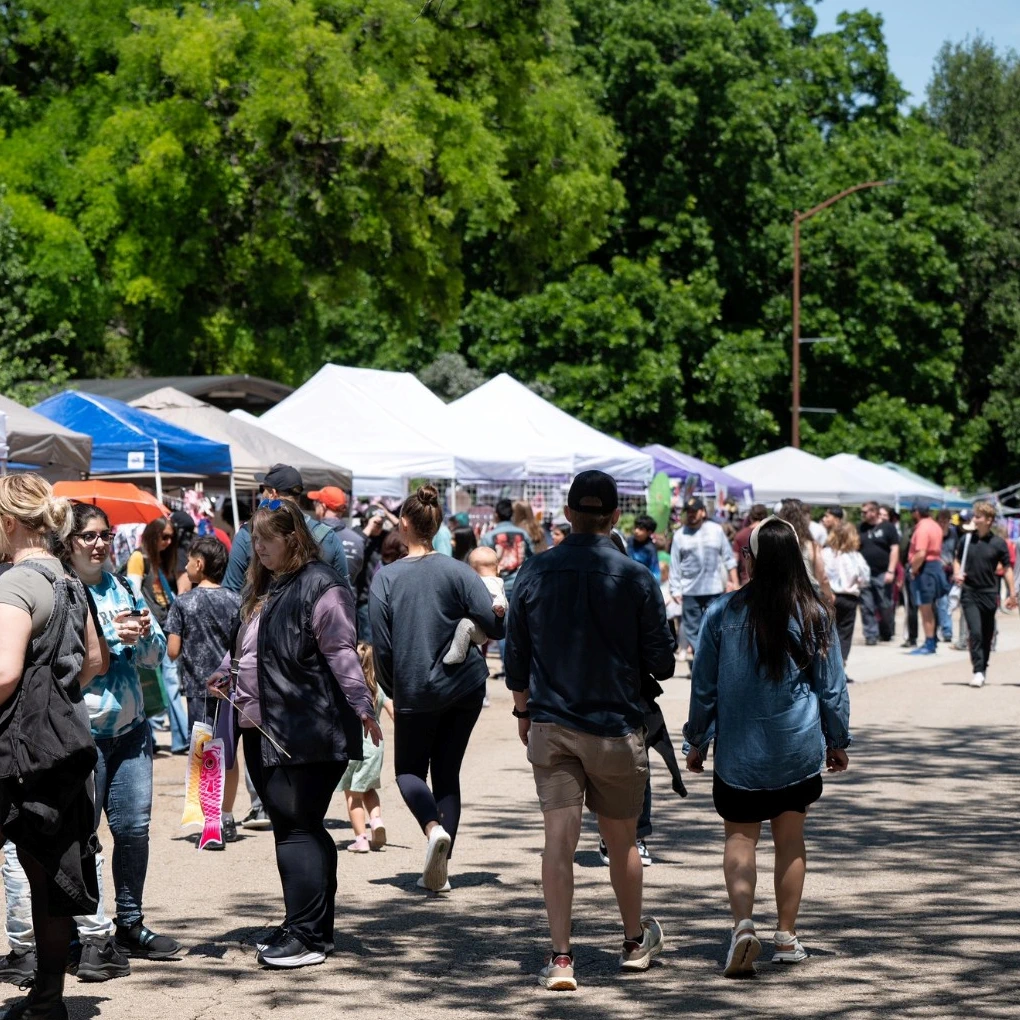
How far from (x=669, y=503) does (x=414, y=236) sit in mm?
6945

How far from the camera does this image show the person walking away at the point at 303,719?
21.3 feet

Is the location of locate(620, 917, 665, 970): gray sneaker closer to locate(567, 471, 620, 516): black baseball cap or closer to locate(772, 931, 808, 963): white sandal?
locate(772, 931, 808, 963): white sandal

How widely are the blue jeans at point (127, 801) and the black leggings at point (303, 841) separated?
459 millimetres

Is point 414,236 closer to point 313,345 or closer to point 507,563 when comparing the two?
point 313,345

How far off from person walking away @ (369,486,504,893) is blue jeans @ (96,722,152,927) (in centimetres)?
151

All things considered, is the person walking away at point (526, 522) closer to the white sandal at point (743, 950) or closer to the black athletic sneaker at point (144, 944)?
the black athletic sneaker at point (144, 944)

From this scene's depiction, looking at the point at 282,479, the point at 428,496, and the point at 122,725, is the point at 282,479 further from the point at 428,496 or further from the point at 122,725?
the point at 122,725

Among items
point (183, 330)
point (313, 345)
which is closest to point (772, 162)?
point (313, 345)

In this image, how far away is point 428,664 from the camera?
785 centimetres

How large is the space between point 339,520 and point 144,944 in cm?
623

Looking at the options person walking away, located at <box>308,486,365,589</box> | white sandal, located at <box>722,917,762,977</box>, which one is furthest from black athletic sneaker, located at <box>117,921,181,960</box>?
person walking away, located at <box>308,486,365,589</box>

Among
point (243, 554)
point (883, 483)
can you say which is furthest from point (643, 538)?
point (883, 483)

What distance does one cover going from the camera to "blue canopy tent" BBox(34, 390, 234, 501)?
16.2 metres

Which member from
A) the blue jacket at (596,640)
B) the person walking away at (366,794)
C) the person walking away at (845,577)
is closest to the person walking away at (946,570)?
the person walking away at (845,577)
